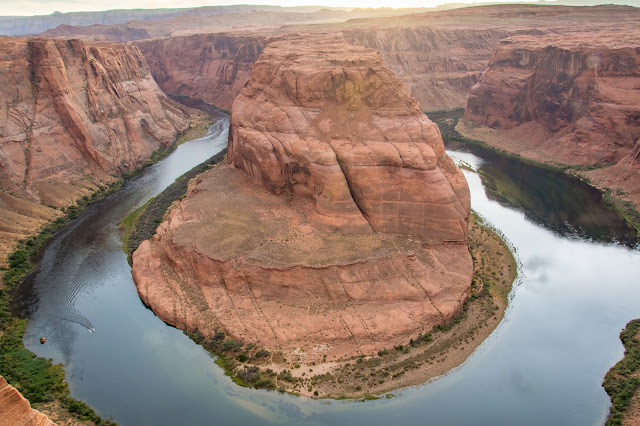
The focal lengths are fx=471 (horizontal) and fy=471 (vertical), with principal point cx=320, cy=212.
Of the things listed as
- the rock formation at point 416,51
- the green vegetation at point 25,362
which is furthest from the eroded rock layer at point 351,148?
the rock formation at point 416,51

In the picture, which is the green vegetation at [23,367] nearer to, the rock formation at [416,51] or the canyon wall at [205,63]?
the rock formation at [416,51]

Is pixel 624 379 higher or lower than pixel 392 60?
lower

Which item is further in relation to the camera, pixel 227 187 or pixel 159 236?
pixel 227 187

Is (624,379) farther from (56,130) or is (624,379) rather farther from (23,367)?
(56,130)

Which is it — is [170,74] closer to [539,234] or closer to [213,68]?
[213,68]

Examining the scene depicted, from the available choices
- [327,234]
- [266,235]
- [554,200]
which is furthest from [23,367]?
[554,200]

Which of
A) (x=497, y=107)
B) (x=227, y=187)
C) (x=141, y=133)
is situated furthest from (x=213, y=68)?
(x=227, y=187)

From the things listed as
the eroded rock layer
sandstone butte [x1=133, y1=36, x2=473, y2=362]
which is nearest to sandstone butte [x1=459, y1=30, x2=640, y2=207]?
the eroded rock layer

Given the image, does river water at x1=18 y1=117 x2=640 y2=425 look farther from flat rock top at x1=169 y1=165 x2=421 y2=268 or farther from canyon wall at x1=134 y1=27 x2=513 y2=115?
canyon wall at x1=134 y1=27 x2=513 y2=115
